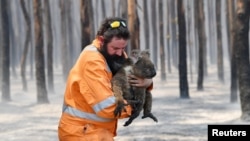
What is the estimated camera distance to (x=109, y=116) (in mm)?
3270

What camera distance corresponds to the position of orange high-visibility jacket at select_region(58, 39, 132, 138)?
324 centimetres

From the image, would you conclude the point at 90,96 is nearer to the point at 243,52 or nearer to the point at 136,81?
the point at 136,81

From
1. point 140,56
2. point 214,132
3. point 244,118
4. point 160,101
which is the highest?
point 140,56

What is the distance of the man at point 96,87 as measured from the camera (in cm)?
325

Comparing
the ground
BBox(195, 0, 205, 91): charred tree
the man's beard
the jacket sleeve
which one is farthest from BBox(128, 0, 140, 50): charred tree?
the jacket sleeve

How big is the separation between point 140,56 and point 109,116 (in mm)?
425

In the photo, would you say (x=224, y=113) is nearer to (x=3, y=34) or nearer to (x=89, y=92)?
(x=3, y=34)

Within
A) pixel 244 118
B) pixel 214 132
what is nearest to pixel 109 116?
pixel 214 132

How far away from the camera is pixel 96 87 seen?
323 cm

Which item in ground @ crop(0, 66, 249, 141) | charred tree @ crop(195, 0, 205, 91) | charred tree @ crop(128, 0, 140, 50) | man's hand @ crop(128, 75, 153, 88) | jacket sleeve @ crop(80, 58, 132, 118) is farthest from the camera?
charred tree @ crop(195, 0, 205, 91)

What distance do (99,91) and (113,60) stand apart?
282mm

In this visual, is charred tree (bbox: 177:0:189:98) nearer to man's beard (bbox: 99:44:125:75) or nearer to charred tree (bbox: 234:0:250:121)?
charred tree (bbox: 234:0:250:121)

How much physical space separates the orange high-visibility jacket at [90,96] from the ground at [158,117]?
5.63 m

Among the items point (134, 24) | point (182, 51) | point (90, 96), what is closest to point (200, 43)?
point (182, 51)
